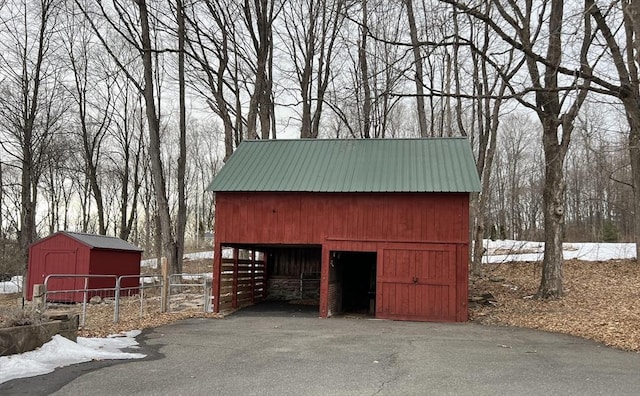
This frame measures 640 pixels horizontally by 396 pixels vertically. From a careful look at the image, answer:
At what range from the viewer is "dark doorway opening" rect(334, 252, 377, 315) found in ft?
57.3

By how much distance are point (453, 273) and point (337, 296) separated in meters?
3.74

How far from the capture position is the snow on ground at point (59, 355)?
634 cm

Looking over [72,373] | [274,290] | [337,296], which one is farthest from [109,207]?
[72,373]

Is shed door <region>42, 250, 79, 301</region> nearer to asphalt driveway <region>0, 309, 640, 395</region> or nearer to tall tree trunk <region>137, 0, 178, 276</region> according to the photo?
tall tree trunk <region>137, 0, 178, 276</region>

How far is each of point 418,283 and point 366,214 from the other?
7.29ft

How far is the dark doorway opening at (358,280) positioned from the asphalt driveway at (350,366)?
6000 millimetres

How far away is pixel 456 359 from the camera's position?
7.97 m

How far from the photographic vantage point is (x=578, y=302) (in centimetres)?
1405

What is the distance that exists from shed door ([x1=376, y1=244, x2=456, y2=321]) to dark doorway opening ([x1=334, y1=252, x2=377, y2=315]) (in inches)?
130

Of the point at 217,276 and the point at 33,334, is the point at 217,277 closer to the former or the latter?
the point at 217,276

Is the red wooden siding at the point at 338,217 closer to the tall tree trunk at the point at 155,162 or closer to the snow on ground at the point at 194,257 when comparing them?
the tall tree trunk at the point at 155,162

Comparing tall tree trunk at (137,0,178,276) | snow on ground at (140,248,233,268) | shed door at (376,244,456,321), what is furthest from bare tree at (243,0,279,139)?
snow on ground at (140,248,233,268)

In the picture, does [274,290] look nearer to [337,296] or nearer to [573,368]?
[337,296]

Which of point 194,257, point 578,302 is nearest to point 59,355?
point 578,302
